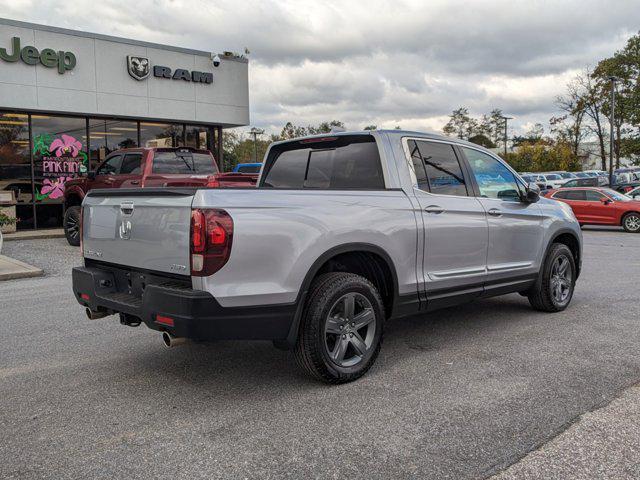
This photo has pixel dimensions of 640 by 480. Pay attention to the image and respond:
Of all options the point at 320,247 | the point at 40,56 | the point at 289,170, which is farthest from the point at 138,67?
the point at 320,247

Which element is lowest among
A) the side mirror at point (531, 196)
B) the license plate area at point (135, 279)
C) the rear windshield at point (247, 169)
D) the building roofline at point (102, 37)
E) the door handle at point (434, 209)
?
the license plate area at point (135, 279)

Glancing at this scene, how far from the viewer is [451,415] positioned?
354 centimetres

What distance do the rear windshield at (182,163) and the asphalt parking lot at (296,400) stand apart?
5.83 meters

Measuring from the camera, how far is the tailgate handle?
4.05 meters

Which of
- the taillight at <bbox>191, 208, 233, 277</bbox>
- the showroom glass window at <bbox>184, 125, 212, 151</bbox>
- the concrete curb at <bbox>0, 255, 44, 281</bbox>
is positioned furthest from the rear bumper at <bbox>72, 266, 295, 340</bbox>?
the showroom glass window at <bbox>184, 125, 212, 151</bbox>

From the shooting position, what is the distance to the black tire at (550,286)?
6137mm

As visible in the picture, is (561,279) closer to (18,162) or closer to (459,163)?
(459,163)

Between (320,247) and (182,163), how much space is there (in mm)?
8451

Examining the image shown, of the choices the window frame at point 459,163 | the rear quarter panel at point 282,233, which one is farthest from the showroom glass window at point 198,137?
the rear quarter panel at point 282,233

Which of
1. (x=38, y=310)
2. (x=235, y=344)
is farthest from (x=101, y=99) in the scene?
(x=235, y=344)

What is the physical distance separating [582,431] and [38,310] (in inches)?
228

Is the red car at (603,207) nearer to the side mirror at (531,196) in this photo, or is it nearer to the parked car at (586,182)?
the parked car at (586,182)

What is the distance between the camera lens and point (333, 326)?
402 centimetres

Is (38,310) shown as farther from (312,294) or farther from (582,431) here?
(582,431)
